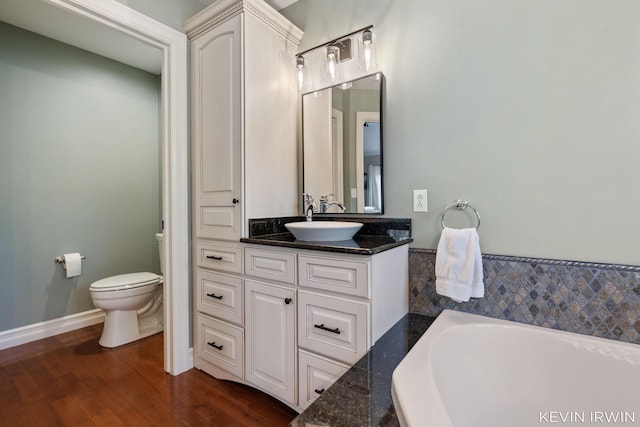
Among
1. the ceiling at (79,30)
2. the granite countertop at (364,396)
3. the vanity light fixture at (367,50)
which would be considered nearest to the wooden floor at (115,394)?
the granite countertop at (364,396)

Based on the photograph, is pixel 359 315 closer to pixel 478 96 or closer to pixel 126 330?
pixel 478 96

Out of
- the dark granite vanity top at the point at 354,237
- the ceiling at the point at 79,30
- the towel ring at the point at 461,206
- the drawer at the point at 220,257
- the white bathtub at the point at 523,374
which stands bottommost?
the white bathtub at the point at 523,374

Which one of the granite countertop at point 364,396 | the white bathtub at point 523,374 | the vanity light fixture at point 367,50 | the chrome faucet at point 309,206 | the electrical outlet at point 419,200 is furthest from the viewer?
the chrome faucet at point 309,206

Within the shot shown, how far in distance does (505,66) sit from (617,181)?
65 centimetres

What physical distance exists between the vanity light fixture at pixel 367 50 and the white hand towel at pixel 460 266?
3.43ft

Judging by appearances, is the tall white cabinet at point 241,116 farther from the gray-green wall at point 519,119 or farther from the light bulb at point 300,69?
the gray-green wall at point 519,119

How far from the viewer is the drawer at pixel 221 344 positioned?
1675 mm

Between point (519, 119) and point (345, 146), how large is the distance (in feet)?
2.96

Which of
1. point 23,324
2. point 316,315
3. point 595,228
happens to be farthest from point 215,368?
point 595,228

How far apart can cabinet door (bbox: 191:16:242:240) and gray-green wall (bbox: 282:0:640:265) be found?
33.7 inches

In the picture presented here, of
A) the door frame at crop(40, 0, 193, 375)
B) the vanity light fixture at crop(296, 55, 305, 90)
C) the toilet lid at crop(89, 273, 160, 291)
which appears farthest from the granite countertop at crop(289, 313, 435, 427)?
the toilet lid at crop(89, 273, 160, 291)

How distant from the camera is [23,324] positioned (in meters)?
2.27

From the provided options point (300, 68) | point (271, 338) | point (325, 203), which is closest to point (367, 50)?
→ point (300, 68)

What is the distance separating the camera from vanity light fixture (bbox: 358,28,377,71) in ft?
5.36
